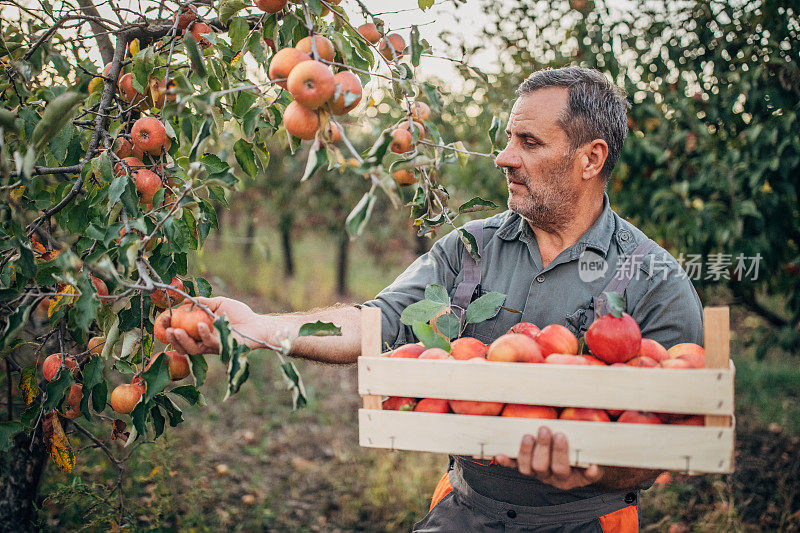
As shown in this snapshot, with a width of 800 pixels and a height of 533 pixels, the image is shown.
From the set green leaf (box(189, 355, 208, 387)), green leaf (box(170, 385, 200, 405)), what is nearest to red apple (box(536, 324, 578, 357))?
green leaf (box(189, 355, 208, 387))

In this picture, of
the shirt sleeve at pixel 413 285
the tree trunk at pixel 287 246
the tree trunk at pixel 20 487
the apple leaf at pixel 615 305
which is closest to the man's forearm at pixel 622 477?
the apple leaf at pixel 615 305

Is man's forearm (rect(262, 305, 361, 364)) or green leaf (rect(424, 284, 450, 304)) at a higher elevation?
green leaf (rect(424, 284, 450, 304))

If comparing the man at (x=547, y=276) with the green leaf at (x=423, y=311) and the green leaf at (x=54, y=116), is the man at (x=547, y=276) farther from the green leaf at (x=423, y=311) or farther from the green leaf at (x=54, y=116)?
the green leaf at (x=54, y=116)

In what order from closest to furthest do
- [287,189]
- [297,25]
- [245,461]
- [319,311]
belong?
[297,25], [319,311], [245,461], [287,189]

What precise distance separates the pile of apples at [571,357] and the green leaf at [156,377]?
0.48 meters

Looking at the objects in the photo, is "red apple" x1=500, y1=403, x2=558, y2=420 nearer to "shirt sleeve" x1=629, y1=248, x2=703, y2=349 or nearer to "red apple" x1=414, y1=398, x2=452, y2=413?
"red apple" x1=414, y1=398, x2=452, y2=413

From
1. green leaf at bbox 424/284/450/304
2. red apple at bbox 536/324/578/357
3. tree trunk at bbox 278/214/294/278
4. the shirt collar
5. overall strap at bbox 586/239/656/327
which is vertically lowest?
red apple at bbox 536/324/578/357

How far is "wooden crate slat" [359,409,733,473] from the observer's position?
1092 mm

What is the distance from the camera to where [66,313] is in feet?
5.13

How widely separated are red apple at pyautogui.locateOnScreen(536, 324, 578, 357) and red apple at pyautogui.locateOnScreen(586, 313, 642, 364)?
65 millimetres

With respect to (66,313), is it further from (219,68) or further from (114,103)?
(219,68)

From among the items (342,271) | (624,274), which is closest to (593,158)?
(624,274)

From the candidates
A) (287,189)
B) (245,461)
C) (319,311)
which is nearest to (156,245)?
(319,311)

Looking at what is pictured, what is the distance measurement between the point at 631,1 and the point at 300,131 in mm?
2524
